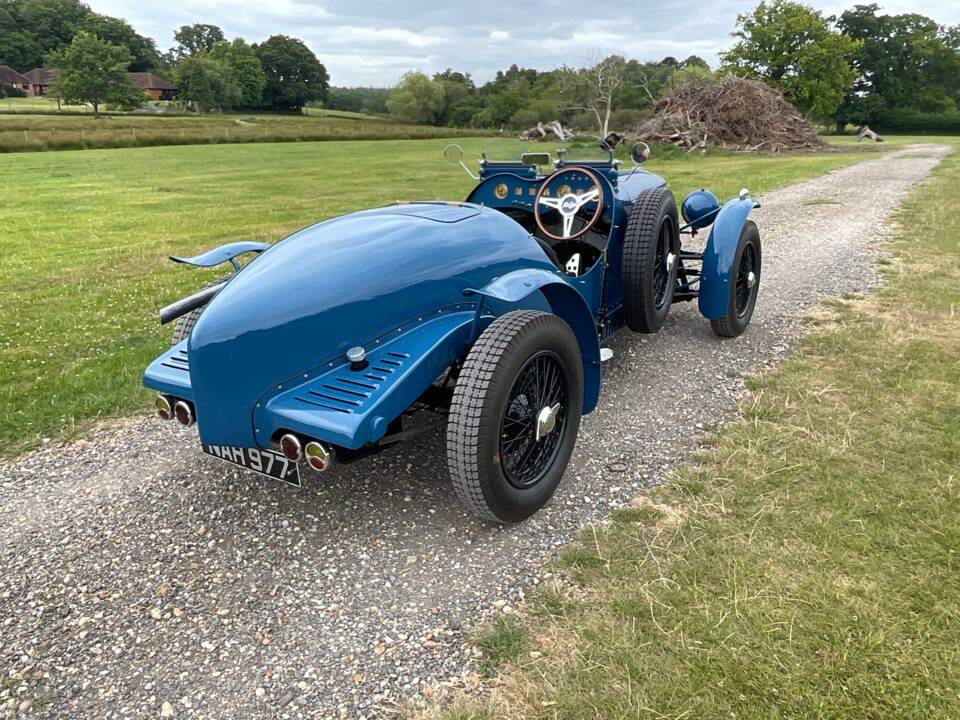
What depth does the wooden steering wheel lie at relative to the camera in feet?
14.3

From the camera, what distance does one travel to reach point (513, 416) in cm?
287

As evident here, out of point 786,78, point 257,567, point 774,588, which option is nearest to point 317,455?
point 257,567

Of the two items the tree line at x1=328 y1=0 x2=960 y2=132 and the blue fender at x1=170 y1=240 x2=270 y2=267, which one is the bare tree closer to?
the tree line at x1=328 y1=0 x2=960 y2=132

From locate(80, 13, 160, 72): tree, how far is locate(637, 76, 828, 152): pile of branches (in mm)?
88214

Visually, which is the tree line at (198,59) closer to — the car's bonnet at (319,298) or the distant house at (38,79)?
the distant house at (38,79)

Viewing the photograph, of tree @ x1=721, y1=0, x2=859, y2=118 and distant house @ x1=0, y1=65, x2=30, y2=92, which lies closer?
tree @ x1=721, y1=0, x2=859, y2=118

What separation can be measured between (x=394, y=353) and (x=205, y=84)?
84687mm

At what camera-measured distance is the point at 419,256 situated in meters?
2.80

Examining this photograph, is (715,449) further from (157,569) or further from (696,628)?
(157,569)

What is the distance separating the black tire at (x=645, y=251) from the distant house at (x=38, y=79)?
107436 millimetres

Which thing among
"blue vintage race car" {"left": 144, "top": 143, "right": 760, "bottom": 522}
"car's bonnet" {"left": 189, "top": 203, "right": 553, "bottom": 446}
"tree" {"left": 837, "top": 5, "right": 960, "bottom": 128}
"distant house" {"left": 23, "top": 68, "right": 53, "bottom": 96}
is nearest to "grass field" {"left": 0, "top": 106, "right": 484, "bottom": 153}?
"blue vintage race car" {"left": 144, "top": 143, "right": 760, "bottom": 522}

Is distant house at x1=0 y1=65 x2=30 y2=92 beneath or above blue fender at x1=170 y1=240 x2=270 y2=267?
above

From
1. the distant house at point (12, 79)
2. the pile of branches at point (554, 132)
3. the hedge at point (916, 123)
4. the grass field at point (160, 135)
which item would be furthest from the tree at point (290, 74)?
the pile of branches at point (554, 132)

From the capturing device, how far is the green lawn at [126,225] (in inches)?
180
